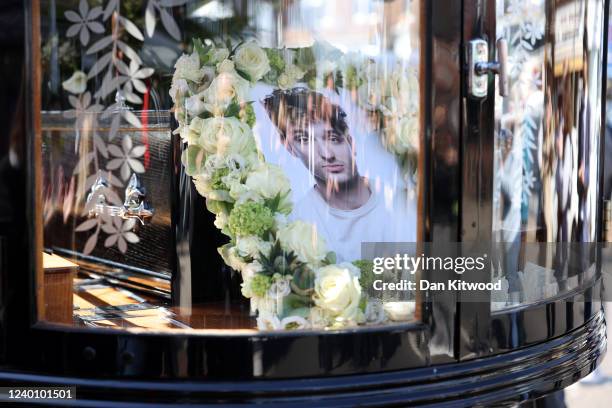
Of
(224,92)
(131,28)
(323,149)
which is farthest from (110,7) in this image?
(323,149)

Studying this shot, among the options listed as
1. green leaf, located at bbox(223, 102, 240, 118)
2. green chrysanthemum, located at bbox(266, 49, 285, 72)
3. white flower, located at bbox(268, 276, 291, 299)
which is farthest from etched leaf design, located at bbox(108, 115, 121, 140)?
white flower, located at bbox(268, 276, 291, 299)

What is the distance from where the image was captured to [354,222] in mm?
1477

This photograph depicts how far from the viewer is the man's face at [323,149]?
146 centimetres

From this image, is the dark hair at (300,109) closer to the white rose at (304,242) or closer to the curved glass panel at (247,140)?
the curved glass panel at (247,140)

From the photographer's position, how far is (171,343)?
4.51 feet

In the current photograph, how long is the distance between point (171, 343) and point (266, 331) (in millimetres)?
189

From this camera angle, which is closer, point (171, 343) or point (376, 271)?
point (171, 343)

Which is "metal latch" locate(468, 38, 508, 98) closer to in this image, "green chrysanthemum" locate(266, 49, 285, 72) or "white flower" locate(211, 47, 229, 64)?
"green chrysanthemum" locate(266, 49, 285, 72)

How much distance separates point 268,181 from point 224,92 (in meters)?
0.23

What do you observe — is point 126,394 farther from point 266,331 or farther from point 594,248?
point 594,248

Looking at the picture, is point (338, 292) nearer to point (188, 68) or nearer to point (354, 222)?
point (354, 222)

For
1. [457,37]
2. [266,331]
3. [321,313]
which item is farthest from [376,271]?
[457,37]

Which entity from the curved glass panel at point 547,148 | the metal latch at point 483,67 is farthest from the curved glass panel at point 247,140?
the curved glass panel at point 547,148

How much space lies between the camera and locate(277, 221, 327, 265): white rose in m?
1.48
